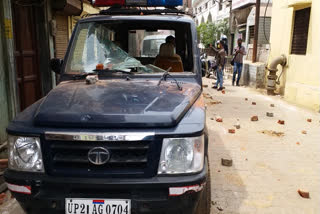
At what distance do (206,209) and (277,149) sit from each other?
3.35 metres

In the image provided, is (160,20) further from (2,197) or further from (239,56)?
(239,56)

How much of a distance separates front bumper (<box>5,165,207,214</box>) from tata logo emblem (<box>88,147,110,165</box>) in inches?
5.1

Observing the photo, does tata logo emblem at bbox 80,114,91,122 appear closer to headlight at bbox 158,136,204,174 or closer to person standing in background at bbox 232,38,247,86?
headlight at bbox 158,136,204,174

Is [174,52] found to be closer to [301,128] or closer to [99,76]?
[99,76]

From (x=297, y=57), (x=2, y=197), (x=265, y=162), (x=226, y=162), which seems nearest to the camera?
(x=2, y=197)

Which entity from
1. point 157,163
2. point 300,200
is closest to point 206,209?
point 157,163

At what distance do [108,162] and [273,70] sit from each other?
387 inches

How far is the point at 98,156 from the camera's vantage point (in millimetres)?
2127

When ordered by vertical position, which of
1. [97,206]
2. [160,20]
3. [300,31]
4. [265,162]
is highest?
[300,31]

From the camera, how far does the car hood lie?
216cm

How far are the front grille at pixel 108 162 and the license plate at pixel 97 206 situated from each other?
177 mm

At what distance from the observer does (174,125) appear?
2.19 m

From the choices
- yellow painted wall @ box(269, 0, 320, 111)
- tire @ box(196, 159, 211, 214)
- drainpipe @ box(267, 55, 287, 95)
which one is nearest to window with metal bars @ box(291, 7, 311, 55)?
yellow painted wall @ box(269, 0, 320, 111)

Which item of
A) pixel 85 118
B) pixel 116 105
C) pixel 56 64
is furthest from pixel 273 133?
pixel 85 118
